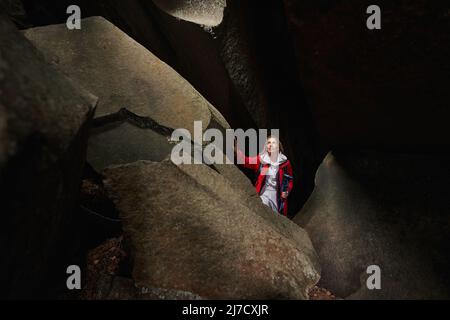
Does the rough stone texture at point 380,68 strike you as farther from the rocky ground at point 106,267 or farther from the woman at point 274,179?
the rocky ground at point 106,267

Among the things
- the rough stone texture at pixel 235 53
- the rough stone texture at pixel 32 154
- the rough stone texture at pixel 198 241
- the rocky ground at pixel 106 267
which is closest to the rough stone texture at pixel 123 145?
the rough stone texture at pixel 198 241

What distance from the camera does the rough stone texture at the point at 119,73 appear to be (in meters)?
2.95

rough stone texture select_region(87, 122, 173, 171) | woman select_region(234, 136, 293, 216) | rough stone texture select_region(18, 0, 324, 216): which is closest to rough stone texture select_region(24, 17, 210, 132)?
rough stone texture select_region(87, 122, 173, 171)

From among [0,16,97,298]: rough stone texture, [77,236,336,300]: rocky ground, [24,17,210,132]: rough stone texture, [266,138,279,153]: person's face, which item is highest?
[24,17,210,132]: rough stone texture

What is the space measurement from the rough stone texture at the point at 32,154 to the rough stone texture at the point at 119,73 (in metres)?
1.23

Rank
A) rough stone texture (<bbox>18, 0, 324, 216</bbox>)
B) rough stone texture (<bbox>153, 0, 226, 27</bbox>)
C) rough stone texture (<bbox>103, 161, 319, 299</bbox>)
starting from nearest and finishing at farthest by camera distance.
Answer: rough stone texture (<bbox>103, 161, 319, 299</bbox>) < rough stone texture (<bbox>153, 0, 226, 27</bbox>) < rough stone texture (<bbox>18, 0, 324, 216</bbox>)

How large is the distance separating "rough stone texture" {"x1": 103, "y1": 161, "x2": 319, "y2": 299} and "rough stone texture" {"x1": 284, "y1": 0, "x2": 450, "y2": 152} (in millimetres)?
1453

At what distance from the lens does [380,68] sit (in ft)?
8.18

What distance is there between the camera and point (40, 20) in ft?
14.8

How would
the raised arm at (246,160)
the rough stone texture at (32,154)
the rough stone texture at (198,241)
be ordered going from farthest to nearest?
the raised arm at (246,160)
the rough stone texture at (198,241)
the rough stone texture at (32,154)

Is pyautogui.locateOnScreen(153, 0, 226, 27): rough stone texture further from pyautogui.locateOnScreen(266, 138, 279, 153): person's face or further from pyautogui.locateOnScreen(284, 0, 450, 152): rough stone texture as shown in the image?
pyautogui.locateOnScreen(266, 138, 279, 153): person's face

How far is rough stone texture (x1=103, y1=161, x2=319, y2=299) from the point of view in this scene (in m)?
1.86

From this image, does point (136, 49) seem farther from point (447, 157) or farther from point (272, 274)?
point (447, 157)
